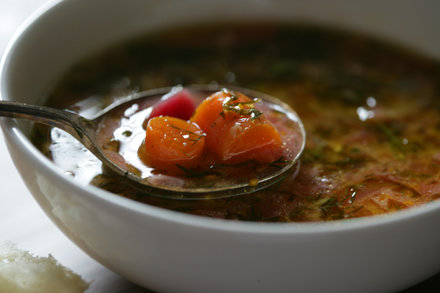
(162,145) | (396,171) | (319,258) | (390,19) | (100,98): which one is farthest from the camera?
(390,19)

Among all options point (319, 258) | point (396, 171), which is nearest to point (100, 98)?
point (396, 171)

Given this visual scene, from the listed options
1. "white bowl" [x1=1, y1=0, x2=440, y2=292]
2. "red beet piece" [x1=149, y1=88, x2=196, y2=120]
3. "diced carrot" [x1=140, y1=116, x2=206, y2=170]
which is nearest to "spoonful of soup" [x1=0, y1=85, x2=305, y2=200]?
"diced carrot" [x1=140, y1=116, x2=206, y2=170]

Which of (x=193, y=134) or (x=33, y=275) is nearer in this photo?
(x=33, y=275)

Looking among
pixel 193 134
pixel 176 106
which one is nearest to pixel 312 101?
pixel 176 106

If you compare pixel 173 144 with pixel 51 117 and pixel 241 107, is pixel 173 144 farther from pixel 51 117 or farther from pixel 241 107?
pixel 51 117

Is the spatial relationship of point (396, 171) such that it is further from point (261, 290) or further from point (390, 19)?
point (390, 19)

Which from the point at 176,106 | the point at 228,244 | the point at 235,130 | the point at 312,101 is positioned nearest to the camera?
Result: the point at 228,244
